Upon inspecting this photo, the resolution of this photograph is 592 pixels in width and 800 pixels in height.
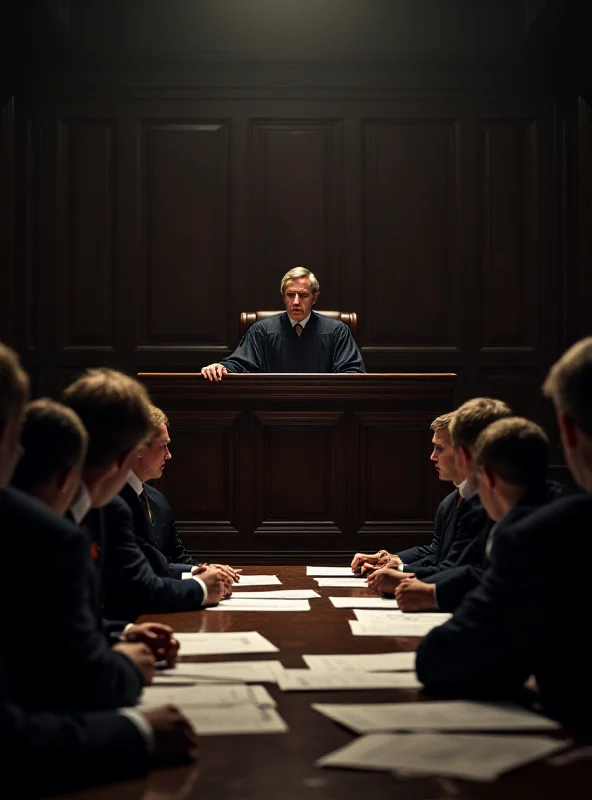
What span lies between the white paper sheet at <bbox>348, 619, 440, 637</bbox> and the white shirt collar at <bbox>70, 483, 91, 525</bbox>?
96 cm

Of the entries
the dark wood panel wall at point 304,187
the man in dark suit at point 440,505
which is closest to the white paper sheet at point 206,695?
the man in dark suit at point 440,505

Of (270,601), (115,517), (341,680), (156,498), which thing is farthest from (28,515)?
(156,498)

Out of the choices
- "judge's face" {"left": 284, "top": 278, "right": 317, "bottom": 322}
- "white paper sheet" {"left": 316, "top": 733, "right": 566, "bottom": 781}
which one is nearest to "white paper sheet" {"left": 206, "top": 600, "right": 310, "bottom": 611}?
"white paper sheet" {"left": 316, "top": 733, "right": 566, "bottom": 781}

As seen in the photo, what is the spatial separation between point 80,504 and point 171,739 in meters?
0.70

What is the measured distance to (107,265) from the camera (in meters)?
8.59

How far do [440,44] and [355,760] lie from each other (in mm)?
7728

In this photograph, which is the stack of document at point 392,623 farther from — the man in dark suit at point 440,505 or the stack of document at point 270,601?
the man in dark suit at point 440,505

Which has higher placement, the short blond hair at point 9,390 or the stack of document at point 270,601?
the short blond hair at point 9,390

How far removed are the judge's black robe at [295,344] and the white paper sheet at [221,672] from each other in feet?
16.1

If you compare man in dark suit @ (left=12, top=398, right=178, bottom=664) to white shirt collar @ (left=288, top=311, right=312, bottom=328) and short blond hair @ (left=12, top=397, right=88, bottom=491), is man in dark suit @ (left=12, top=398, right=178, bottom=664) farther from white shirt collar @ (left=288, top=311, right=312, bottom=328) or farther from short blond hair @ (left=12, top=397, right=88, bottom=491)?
white shirt collar @ (left=288, top=311, right=312, bottom=328)

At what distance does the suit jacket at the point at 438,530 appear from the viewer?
392 centimetres

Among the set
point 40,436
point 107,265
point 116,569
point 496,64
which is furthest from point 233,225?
point 40,436

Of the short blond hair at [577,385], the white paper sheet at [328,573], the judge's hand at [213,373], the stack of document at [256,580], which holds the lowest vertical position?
the white paper sheet at [328,573]

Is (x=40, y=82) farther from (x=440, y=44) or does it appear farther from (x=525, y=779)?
(x=525, y=779)
